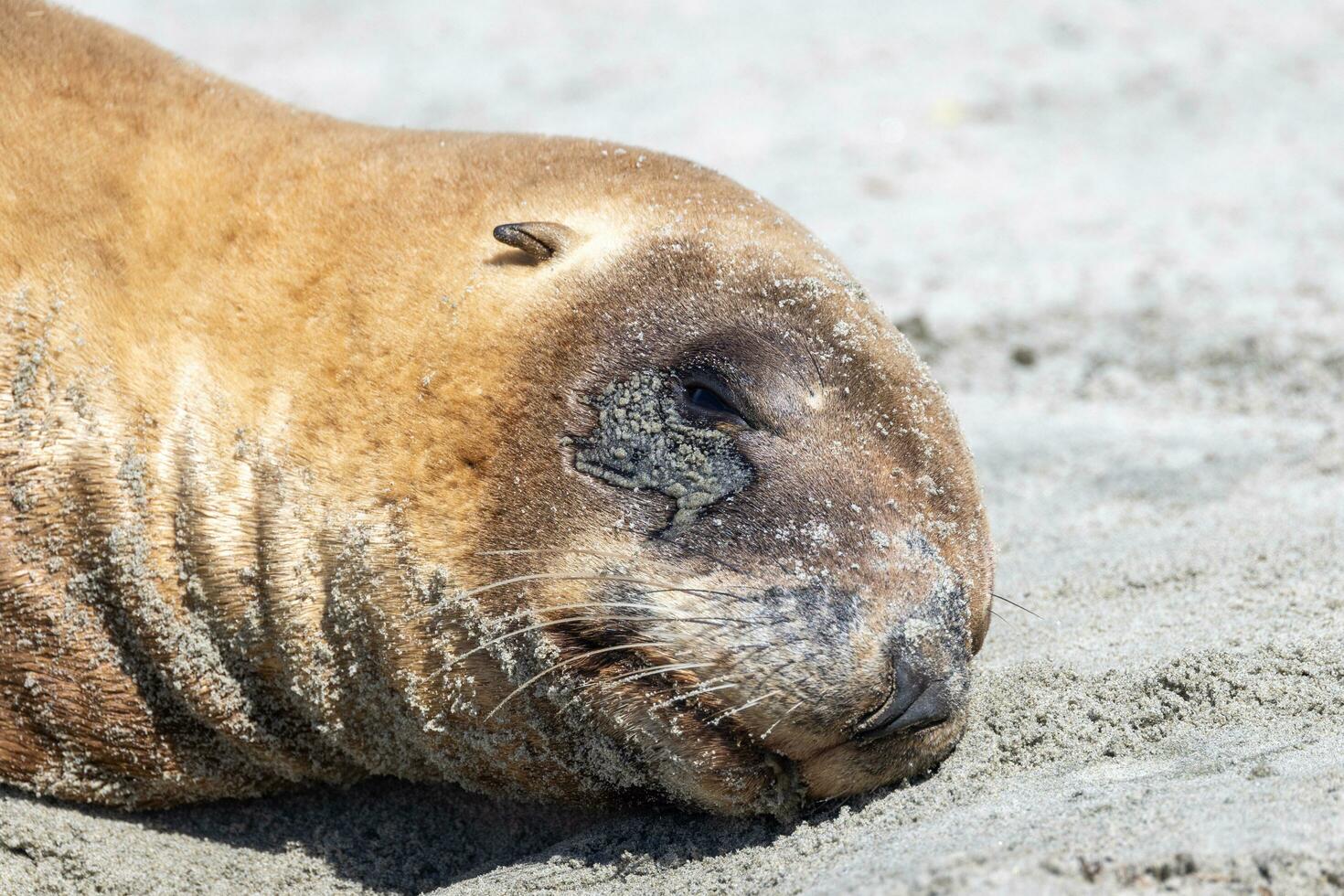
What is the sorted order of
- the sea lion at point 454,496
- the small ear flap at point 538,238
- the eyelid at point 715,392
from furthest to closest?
1. the small ear flap at point 538,238
2. the eyelid at point 715,392
3. the sea lion at point 454,496

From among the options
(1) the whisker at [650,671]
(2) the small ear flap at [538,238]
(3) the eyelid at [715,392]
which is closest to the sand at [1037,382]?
(1) the whisker at [650,671]

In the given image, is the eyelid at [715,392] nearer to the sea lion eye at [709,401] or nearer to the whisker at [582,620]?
the sea lion eye at [709,401]

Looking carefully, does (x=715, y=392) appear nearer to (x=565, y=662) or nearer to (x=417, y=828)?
(x=565, y=662)

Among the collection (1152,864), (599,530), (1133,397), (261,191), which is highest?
(261,191)

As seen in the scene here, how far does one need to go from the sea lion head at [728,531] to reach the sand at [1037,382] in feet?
0.75

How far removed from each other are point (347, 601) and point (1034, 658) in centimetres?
161

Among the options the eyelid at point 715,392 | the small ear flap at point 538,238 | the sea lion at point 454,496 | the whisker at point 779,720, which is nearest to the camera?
the whisker at point 779,720

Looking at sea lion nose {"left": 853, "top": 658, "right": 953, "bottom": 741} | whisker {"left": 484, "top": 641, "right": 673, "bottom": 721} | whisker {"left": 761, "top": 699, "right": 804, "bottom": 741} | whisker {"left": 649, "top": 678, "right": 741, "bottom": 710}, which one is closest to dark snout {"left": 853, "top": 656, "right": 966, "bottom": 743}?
sea lion nose {"left": 853, "top": 658, "right": 953, "bottom": 741}

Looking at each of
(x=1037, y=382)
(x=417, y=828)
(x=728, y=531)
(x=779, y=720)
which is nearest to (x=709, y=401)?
(x=728, y=531)

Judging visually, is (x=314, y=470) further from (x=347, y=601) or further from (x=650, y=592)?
(x=650, y=592)

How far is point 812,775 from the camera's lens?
9.20 ft

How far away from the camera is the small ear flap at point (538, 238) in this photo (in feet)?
10.2

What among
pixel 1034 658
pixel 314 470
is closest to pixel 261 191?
pixel 314 470

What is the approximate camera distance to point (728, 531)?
9.12 feet
